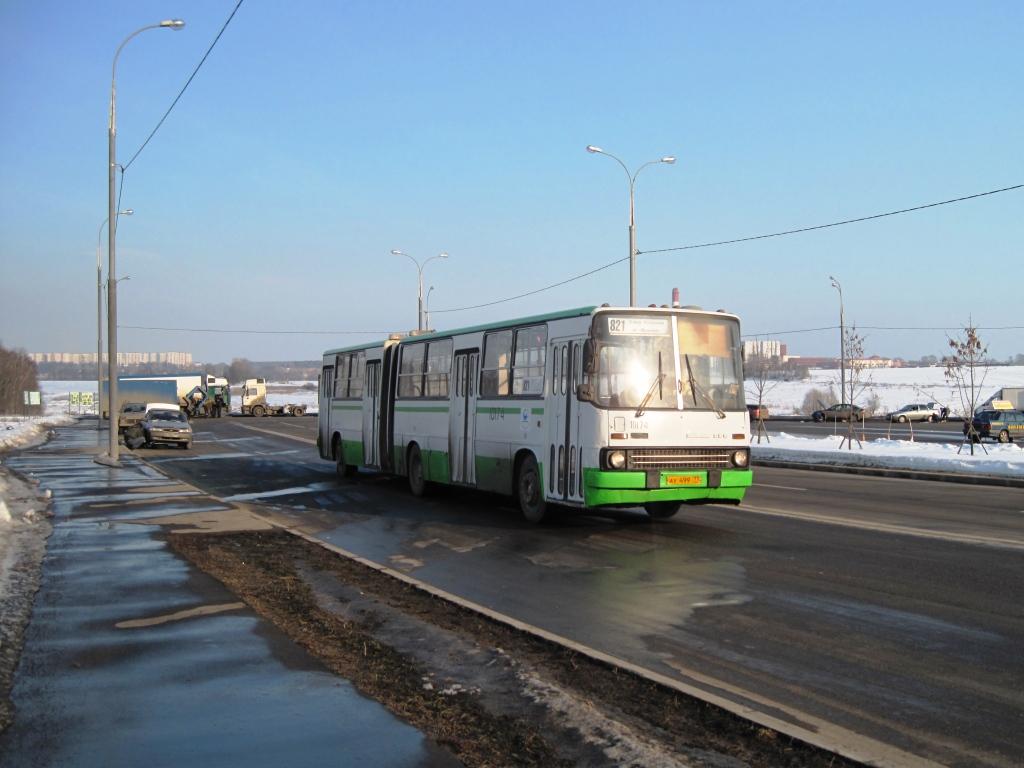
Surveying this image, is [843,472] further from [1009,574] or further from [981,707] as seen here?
[981,707]

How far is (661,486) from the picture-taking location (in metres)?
13.2

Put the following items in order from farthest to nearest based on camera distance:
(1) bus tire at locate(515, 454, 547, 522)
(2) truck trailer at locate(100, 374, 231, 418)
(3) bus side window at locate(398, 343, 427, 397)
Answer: (2) truck trailer at locate(100, 374, 231, 418)
(3) bus side window at locate(398, 343, 427, 397)
(1) bus tire at locate(515, 454, 547, 522)

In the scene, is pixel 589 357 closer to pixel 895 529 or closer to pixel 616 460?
pixel 616 460

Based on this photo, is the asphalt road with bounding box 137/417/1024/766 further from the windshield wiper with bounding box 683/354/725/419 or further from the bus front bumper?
the windshield wiper with bounding box 683/354/725/419

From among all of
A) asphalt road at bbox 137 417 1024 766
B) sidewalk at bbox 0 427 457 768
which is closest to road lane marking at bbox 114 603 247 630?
sidewalk at bbox 0 427 457 768

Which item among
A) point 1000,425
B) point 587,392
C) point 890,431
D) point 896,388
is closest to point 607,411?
point 587,392

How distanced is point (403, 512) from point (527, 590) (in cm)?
756

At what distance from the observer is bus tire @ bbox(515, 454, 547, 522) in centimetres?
1493

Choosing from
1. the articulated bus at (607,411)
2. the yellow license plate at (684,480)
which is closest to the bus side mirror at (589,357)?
the articulated bus at (607,411)

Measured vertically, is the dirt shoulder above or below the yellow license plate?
below

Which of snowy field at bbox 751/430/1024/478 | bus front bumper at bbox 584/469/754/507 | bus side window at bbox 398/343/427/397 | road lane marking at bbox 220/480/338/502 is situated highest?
bus side window at bbox 398/343/427/397

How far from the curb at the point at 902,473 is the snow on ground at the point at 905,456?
340 mm

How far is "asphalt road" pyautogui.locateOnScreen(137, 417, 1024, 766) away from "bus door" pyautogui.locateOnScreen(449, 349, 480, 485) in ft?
2.38

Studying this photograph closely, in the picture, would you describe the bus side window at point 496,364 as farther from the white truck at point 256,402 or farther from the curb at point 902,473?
the white truck at point 256,402
